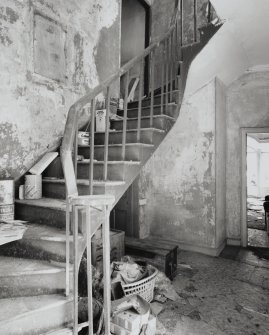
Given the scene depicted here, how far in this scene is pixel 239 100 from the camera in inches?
197

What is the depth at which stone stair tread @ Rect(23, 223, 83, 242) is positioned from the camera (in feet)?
6.70

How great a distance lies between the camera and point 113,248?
10.8 feet

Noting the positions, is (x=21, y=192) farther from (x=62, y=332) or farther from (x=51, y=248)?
(x=62, y=332)

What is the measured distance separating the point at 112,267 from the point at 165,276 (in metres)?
0.78

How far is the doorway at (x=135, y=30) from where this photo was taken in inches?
240

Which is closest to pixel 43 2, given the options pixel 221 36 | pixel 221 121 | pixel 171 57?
pixel 171 57

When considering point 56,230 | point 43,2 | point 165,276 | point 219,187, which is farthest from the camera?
point 219,187

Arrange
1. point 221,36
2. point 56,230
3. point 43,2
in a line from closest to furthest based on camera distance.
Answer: point 56,230
point 43,2
point 221,36

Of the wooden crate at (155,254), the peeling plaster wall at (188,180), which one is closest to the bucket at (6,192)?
the wooden crate at (155,254)

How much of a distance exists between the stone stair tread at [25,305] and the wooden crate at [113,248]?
1146 millimetres

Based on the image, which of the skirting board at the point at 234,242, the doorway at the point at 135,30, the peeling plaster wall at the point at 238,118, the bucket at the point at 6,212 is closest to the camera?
the bucket at the point at 6,212

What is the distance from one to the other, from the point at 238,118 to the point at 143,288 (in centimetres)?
373

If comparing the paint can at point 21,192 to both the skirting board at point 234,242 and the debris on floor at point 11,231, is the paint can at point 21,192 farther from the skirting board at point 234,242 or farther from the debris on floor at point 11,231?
the skirting board at point 234,242

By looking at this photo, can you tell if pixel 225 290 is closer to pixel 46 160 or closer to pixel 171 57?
pixel 46 160
